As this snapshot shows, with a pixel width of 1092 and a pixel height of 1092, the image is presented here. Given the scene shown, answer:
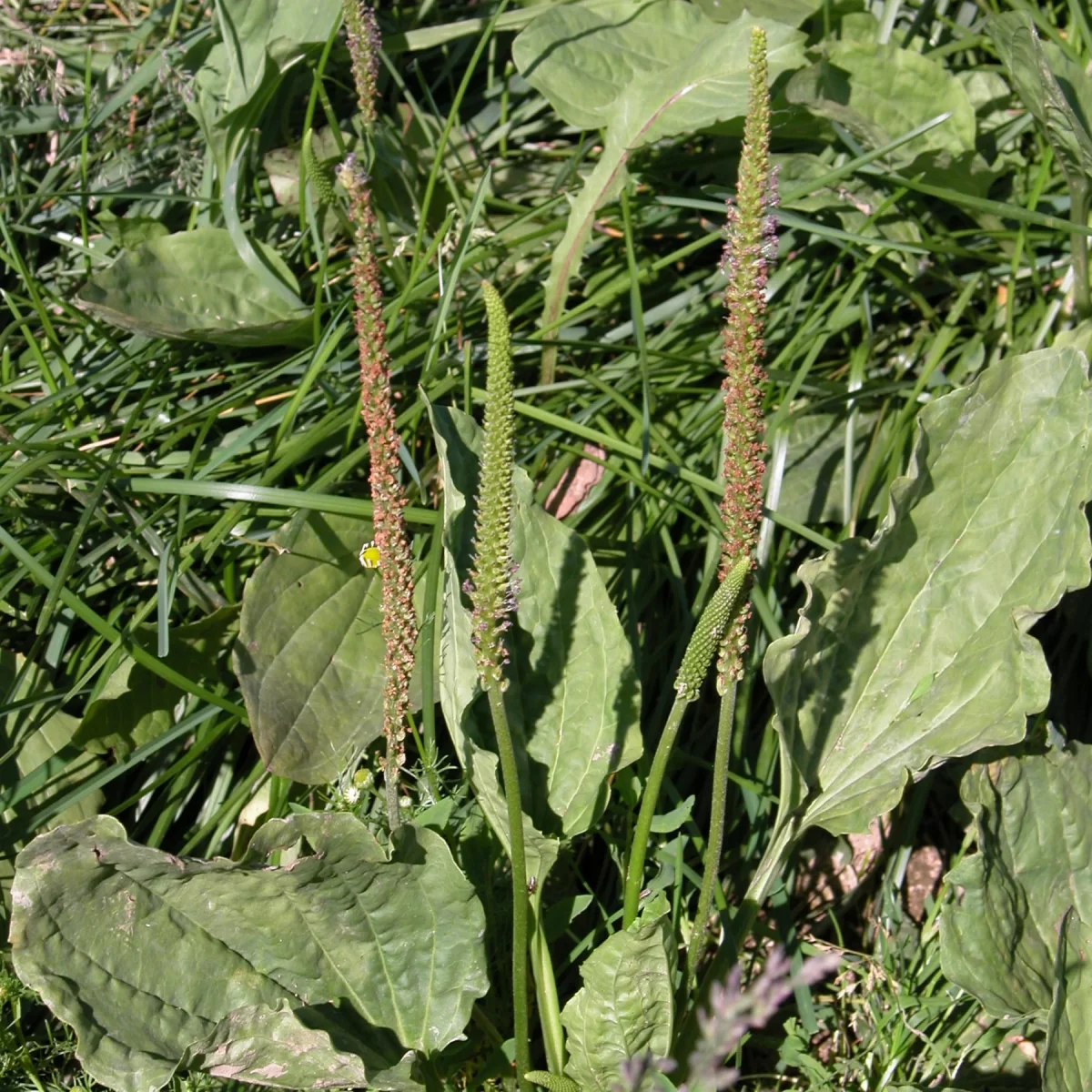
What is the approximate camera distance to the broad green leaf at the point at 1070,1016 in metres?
2.26

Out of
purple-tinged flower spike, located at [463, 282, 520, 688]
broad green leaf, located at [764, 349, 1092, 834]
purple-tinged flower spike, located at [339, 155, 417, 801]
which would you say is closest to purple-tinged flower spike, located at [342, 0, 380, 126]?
purple-tinged flower spike, located at [339, 155, 417, 801]

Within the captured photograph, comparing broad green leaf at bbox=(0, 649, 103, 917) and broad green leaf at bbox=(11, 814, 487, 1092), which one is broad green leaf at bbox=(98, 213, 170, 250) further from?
broad green leaf at bbox=(11, 814, 487, 1092)

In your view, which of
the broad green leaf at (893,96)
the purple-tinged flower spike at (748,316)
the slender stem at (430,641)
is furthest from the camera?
the broad green leaf at (893,96)

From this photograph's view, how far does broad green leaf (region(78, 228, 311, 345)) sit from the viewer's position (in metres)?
3.17

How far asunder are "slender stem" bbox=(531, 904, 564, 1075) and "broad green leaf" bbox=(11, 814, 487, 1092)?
0.40 ft

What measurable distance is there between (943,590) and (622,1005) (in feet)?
→ 3.82

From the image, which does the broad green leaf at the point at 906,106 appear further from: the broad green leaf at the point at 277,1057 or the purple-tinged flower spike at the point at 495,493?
the broad green leaf at the point at 277,1057

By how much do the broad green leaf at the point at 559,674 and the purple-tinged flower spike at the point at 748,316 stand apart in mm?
623

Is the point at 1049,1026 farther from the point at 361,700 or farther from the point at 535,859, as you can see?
the point at 361,700

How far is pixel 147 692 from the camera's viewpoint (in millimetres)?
2973

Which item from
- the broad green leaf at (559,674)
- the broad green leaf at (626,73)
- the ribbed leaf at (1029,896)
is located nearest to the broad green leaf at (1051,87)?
the broad green leaf at (626,73)

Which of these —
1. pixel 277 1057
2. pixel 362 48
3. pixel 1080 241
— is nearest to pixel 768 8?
pixel 1080 241

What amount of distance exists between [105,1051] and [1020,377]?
89.1 inches

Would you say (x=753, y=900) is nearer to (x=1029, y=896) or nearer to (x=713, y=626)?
(x=1029, y=896)
